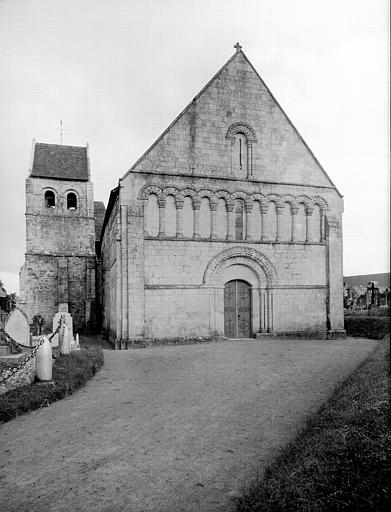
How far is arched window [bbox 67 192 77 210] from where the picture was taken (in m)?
36.6

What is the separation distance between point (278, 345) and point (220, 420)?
10.6m

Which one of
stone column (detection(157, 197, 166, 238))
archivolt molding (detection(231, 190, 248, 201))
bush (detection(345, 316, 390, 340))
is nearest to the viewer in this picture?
stone column (detection(157, 197, 166, 238))

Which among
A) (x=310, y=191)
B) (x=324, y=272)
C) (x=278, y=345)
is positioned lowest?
(x=278, y=345)

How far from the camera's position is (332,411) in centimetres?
659

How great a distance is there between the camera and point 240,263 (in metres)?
19.9

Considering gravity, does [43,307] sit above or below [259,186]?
below

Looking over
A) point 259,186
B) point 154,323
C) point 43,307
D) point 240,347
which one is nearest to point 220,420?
point 240,347

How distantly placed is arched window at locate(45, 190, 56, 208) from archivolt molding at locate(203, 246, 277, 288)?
2212cm

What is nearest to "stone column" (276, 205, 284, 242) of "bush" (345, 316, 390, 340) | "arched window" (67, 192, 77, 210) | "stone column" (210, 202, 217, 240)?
"stone column" (210, 202, 217, 240)

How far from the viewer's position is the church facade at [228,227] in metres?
18.3

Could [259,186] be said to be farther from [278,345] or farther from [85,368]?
[85,368]

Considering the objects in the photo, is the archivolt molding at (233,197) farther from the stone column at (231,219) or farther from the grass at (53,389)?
the grass at (53,389)

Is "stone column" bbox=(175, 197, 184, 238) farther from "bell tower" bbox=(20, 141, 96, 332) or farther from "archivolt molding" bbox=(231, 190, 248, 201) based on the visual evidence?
"bell tower" bbox=(20, 141, 96, 332)

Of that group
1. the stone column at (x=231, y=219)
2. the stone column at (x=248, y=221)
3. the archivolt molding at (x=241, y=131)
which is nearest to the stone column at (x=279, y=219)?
the stone column at (x=248, y=221)
